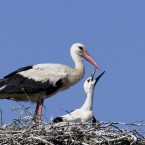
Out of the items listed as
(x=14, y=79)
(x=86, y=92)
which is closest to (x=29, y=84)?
(x=14, y=79)

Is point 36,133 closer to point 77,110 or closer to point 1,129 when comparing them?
point 1,129

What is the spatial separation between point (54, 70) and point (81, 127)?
442 cm

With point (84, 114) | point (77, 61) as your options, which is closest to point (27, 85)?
point (77, 61)

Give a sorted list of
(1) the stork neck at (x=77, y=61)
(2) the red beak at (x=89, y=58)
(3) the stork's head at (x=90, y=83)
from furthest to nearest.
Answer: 1. (2) the red beak at (x=89, y=58)
2. (1) the stork neck at (x=77, y=61)
3. (3) the stork's head at (x=90, y=83)

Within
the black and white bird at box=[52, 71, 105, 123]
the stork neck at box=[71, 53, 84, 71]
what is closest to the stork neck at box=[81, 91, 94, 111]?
the black and white bird at box=[52, 71, 105, 123]

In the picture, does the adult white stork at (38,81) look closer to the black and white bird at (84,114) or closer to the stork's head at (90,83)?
the stork's head at (90,83)

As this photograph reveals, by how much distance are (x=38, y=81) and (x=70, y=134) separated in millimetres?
4770

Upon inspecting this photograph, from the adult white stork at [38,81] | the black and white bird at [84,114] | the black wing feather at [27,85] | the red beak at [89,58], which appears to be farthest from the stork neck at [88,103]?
the red beak at [89,58]

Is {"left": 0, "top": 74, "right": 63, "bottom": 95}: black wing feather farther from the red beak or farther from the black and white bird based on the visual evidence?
the black and white bird

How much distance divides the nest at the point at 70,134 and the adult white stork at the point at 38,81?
4047 millimetres

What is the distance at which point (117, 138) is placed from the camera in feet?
43.6

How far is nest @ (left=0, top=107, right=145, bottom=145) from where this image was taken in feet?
43.3

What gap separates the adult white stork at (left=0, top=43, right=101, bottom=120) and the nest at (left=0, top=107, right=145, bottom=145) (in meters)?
4.05

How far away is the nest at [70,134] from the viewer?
43.3 feet
